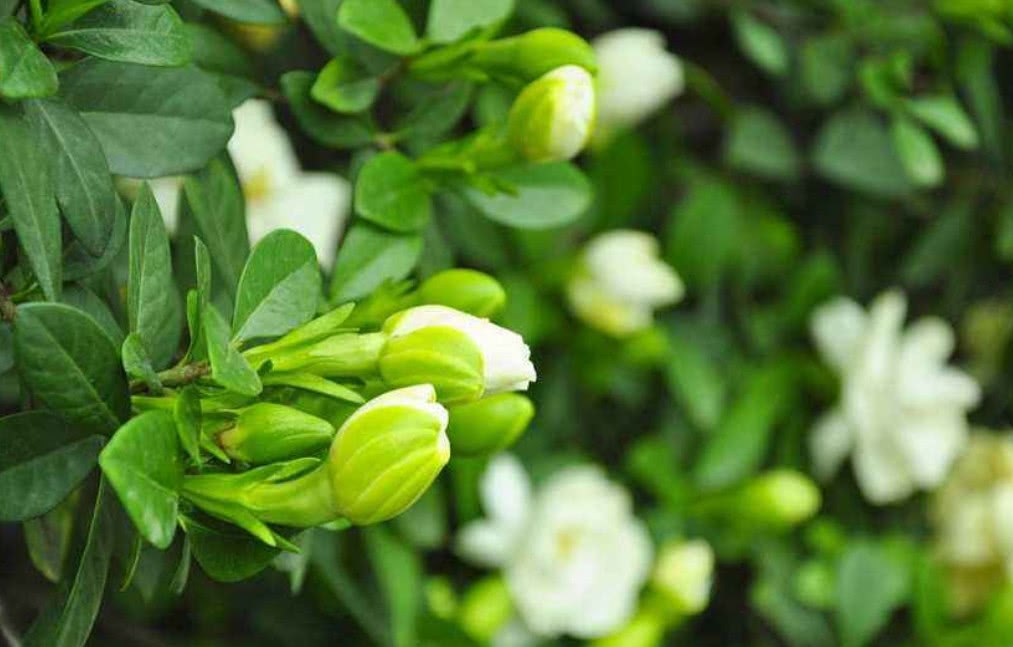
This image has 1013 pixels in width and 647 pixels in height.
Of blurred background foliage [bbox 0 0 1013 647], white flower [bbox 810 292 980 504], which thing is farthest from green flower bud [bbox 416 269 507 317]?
white flower [bbox 810 292 980 504]

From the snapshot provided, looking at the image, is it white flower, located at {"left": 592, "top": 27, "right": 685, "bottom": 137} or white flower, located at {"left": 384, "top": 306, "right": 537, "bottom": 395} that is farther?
white flower, located at {"left": 592, "top": 27, "right": 685, "bottom": 137}

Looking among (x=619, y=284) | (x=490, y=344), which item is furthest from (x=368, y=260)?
(x=619, y=284)

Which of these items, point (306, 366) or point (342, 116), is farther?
point (342, 116)

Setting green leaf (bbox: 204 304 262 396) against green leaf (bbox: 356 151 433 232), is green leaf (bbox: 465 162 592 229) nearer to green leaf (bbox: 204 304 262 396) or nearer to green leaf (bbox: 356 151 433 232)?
green leaf (bbox: 356 151 433 232)

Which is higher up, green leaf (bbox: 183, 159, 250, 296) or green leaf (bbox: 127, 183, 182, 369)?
green leaf (bbox: 127, 183, 182, 369)

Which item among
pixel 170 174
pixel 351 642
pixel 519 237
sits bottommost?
pixel 351 642

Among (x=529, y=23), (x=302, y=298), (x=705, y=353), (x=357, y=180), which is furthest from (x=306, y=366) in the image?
(x=705, y=353)

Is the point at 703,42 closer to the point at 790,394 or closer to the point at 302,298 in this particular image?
the point at 790,394

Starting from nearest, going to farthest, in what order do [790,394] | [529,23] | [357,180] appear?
[357,180] → [529,23] → [790,394]
